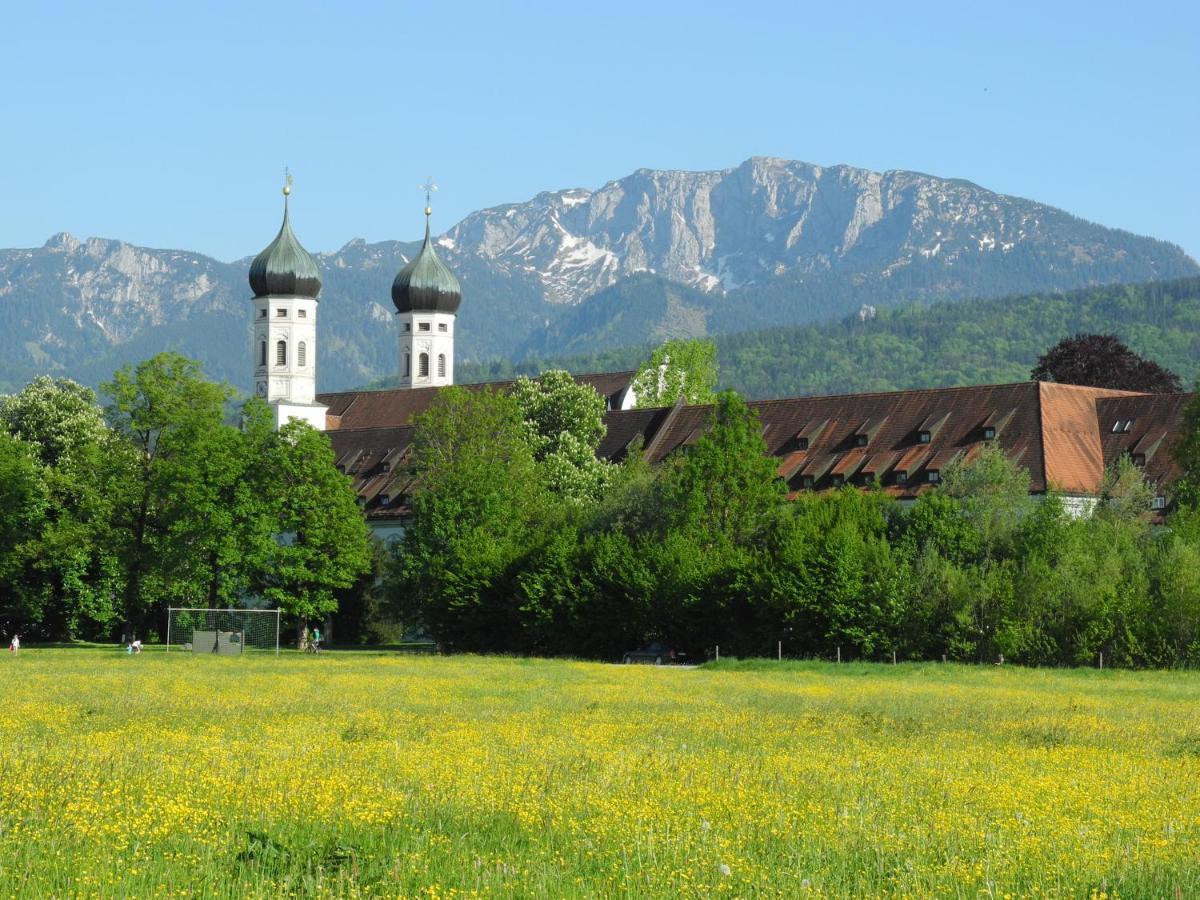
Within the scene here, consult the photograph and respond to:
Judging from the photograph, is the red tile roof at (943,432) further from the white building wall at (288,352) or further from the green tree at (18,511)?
the white building wall at (288,352)

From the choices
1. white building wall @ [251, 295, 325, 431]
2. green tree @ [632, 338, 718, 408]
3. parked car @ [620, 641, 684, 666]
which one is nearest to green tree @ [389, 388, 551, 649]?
parked car @ [620, 641, 684, 666]

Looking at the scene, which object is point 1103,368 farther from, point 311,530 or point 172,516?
point 172,516

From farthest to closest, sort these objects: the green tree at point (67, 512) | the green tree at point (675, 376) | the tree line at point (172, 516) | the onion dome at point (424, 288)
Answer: the onion dome at point (424, 288) → the green tree at point (675, 376) → the green tree at point (67, 512) → the tree line at point (172, 516)

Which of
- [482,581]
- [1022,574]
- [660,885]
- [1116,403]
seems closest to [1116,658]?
[1022,574]

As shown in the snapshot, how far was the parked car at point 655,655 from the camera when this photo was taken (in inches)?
2655

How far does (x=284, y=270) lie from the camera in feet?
442

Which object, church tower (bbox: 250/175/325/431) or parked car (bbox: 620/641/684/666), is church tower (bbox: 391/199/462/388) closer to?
church tower (bbox: 250/175/325/431)

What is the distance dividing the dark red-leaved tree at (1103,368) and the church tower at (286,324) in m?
50.2

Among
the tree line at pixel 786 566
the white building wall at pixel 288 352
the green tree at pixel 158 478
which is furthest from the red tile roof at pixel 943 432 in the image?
the white building wall at pixel 288 352

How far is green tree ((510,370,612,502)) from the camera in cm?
9400

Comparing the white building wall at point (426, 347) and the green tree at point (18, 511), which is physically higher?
the white building wall at point (426, 347)

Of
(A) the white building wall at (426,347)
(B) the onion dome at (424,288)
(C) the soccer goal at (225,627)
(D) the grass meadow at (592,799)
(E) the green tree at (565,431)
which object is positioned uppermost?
(B) the onion dome at (424,288)

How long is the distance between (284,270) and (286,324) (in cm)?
377

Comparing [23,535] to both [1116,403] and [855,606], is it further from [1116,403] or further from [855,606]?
[1116,403]
